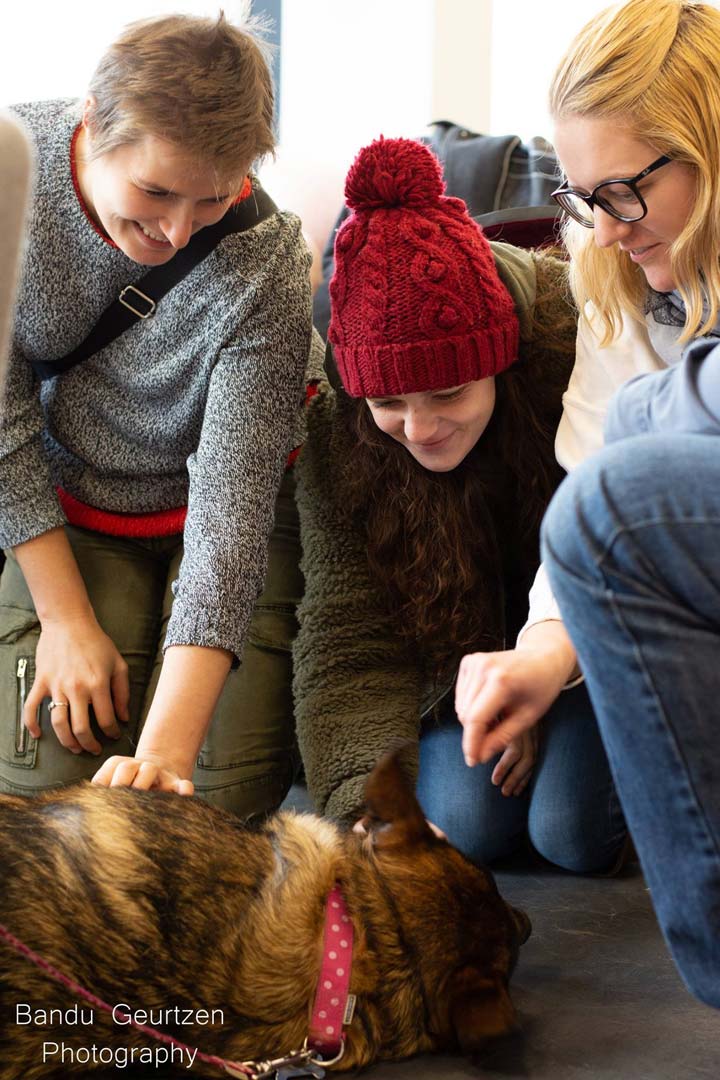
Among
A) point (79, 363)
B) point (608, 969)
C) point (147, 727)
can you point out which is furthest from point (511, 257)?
point (608, 969)

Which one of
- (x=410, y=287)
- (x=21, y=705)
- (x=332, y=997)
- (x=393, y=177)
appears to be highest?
(x=393, y=177)

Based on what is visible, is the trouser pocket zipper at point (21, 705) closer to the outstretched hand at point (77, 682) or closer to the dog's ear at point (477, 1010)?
the outstretched hand at point (77, 682)

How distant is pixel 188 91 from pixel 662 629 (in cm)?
109

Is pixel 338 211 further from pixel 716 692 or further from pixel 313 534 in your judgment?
pixel 716 692

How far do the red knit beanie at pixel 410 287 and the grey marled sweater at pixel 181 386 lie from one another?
176mm

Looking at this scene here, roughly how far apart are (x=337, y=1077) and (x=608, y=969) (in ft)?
1.61

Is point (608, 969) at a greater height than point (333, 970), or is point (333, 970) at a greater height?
point (333, 970)

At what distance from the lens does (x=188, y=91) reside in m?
1.67

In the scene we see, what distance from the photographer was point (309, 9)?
395 cm

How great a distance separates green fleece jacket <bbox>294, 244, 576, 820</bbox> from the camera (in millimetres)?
1900

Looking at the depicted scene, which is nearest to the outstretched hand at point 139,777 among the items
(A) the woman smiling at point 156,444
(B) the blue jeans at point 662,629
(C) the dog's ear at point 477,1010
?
(A) the woman smiling at point 156,444

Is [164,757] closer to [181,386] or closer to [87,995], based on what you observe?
[87,995]

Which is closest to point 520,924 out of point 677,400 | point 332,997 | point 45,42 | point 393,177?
point 332,997

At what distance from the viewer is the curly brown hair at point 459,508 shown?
1936mm
